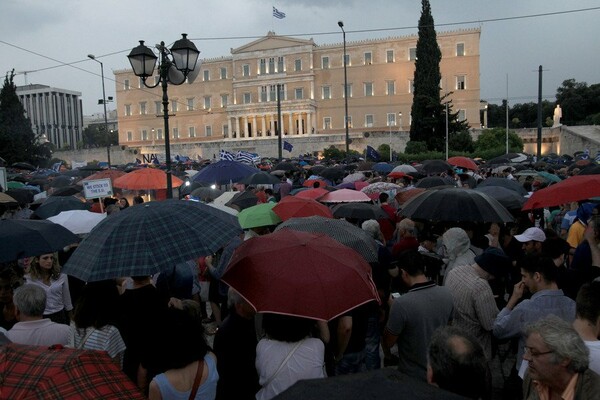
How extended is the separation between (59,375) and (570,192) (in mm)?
5122

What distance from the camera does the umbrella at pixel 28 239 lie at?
4.05m

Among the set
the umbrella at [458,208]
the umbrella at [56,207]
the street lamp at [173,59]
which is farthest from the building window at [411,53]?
the umbrella at [458,208]

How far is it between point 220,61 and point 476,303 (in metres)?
62.3

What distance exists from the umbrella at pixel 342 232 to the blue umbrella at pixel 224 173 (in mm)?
3915

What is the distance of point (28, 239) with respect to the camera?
418 cm

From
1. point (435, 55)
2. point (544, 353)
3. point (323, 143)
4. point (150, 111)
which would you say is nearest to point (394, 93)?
point (323, 143)

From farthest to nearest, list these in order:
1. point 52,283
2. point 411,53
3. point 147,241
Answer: point 411,53, point 52,283, point 147,241

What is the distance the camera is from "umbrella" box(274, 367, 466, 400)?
121cm

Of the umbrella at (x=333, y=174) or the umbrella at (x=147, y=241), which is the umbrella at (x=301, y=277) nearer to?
the umbrella at (x=147, y=241)

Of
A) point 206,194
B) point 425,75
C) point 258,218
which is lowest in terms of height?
point 206,194

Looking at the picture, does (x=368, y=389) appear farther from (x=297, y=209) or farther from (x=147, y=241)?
(x=297, y=209)

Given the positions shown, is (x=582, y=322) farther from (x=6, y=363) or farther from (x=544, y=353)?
(x=6, y=363)

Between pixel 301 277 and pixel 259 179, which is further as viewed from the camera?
pixel 259 179

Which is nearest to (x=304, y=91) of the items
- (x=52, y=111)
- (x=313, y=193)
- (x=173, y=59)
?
(x=313, y=193)
